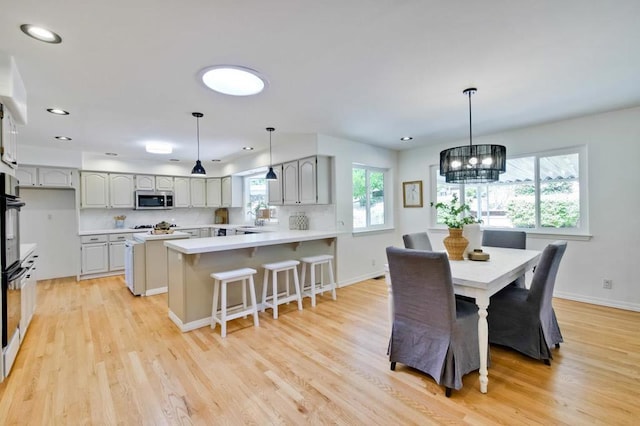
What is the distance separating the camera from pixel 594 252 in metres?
3.70

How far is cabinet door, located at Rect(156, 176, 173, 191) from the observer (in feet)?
21.1

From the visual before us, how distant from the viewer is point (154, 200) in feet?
20.7

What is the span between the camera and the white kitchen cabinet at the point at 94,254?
5.29 metres

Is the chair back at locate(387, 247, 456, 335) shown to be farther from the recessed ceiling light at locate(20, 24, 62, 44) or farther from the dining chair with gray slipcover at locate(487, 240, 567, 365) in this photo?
the recessed ceiling light at locate(20, 24, 62, 44)

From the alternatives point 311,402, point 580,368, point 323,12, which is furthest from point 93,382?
point 580,368

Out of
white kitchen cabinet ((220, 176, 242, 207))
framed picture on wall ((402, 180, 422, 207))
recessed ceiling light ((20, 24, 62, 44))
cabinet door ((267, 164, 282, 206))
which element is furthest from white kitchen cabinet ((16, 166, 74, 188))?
framed picture on wall ((402, 180, 422, 207))

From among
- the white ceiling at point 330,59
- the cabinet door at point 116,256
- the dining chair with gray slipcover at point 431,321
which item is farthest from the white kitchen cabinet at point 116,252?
the dining chair with gray slipcover at point 431,321

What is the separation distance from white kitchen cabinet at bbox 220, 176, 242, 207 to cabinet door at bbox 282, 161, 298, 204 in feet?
6.95

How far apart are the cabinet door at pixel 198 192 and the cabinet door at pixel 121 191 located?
4.03ft

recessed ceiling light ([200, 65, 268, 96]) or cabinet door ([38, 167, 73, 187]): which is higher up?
recessed ceiling light ([200, 65, 268, 96])

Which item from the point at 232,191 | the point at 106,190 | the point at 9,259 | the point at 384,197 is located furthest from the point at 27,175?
the point at 384,197

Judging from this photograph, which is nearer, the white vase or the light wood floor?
the light wood floor

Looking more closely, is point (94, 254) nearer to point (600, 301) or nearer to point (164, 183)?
point (164, 183)

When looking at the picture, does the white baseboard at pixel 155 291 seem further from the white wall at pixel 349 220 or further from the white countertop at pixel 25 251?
the white wall at pixel 349 220
